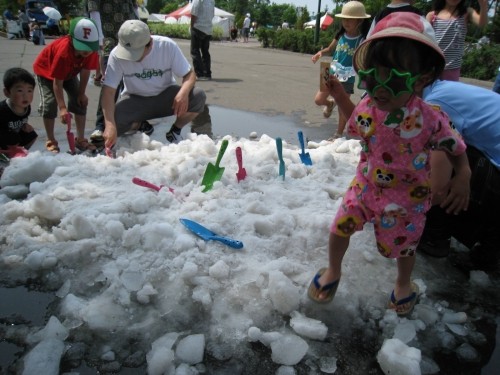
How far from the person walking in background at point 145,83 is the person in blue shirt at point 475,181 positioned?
214cm

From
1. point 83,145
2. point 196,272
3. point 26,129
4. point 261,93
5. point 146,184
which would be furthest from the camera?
point 261,93

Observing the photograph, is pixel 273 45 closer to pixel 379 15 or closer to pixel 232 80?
pixel 232 80

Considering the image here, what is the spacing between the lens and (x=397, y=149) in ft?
5.22

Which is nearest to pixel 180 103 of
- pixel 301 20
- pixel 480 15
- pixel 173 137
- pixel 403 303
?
pixel 173 137

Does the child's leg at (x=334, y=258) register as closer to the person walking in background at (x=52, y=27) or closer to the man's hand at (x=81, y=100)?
the man's hand at (x=81, y=100)

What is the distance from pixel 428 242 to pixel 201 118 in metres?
3.07

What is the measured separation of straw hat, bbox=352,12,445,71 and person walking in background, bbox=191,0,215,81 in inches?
244

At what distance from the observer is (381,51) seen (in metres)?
1.47

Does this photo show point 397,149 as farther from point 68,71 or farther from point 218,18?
point 218,18

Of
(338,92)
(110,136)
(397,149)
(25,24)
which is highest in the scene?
(338,92)

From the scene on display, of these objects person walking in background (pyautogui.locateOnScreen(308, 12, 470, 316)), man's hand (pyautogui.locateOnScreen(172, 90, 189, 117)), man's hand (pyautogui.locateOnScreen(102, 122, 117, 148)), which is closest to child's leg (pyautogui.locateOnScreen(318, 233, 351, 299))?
person walking in background (pyautogui.locateOnScreen(308, 12, 470, 316))

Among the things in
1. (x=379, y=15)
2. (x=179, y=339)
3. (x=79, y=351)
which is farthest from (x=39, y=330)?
(x=379, y=15)

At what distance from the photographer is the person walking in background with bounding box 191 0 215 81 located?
751 centimetres

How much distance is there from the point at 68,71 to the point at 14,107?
51 centimetres
